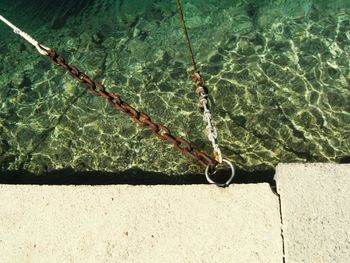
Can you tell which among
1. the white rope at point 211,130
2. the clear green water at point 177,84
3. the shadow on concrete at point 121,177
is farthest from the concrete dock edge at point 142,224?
the clear green water at point 177,84

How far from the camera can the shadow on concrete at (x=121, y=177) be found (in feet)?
16.2

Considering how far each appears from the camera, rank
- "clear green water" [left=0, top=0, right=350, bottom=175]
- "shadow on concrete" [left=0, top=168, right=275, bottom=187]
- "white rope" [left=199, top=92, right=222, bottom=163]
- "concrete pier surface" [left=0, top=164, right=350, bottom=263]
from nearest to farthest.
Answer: "white rope" [left=199, top=92, right=222, bottom=163], "concrete pier surface" [left=0, top=164, right=350, bottom=263], "shadow on concrete" [left=0, top=168, right=275, bottom=187], "clear green water" [left=0, top=0, right=350, bottom=175]

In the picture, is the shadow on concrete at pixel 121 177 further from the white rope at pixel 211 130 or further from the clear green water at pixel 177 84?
the white rope at pixel 211 130

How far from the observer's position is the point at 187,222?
12.2 ft

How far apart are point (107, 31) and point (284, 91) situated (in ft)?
11.1

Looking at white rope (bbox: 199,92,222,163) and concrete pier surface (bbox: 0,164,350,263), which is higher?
white rope (bbox: 199,92,222,163)

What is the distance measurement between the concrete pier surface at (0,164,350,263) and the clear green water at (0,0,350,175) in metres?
1.23

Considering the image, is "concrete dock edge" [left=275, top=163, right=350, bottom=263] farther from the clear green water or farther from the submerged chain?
the clear green water

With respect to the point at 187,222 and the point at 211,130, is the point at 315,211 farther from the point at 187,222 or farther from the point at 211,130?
the point at 211,130

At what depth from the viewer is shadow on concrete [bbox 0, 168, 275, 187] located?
4.95 metres

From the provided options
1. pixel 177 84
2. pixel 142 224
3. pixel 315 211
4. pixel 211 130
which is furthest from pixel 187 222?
pixel 177 84

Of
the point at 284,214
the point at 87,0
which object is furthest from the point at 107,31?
the point at 284,214

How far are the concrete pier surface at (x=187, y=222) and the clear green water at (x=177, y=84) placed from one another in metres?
1.23

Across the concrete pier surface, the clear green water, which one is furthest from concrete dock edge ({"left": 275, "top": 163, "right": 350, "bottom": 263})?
the clear green water
